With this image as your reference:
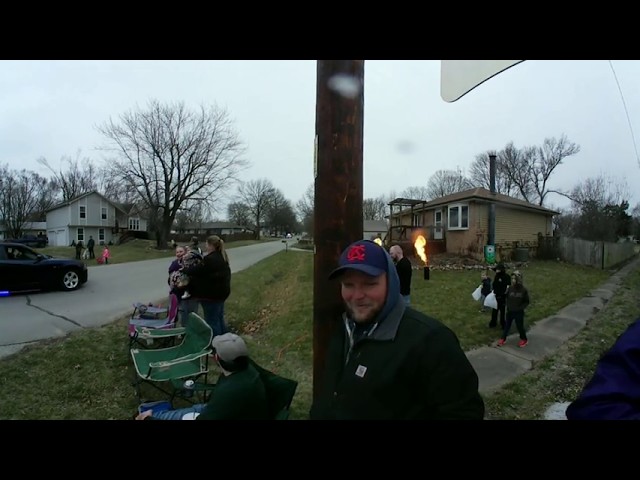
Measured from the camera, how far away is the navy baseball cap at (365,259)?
1375 mm

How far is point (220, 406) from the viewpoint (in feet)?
6.77

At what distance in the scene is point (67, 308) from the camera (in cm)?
816

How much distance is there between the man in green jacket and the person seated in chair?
762mm

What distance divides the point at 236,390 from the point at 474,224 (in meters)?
18.8

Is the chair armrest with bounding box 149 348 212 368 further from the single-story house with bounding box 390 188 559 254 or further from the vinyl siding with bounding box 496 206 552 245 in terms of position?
the vinyl siding with bounding box 496 206 552 245

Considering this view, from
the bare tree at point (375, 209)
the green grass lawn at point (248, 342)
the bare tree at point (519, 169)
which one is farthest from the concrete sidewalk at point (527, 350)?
the bare tree at point (375, 209)

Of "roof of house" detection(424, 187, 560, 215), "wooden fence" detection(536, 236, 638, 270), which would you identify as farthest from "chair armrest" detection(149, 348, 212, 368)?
"wooden fence" detection(536, 236, 638, 270)

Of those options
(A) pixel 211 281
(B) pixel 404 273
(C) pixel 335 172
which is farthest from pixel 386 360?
(B) pixel 404 273

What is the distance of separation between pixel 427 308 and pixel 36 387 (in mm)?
7775

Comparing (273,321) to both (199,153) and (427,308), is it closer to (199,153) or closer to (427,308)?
(427,308)

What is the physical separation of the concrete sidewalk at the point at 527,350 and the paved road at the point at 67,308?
280 inches

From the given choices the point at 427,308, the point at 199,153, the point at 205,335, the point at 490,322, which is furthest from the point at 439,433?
the point at 199,153

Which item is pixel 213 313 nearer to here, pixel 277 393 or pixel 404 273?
pixel 277 393

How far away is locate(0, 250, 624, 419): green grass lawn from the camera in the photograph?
384 cm
